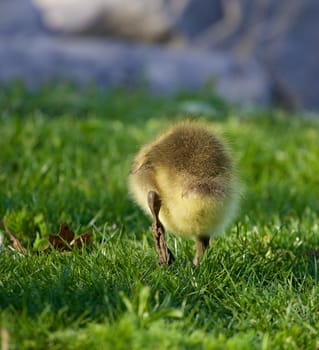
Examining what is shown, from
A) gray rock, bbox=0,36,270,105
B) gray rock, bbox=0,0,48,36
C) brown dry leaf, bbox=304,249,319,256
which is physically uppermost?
gray rock, bbox=0,0,48,36

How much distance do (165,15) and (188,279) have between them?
740cm

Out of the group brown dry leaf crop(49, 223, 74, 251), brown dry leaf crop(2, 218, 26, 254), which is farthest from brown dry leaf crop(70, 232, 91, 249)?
brown dry leaf crop(2, 218, 26, 254)

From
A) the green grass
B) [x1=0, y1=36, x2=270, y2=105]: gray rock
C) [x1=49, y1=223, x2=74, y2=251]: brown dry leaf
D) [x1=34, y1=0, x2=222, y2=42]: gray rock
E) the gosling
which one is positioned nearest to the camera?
the green grass

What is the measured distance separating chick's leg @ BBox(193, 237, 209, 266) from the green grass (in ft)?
0.12

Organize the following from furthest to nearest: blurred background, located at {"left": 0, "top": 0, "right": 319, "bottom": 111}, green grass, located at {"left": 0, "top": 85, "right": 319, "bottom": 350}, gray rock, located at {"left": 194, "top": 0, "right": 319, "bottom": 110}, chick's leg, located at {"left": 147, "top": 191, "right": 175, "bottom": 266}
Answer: gray rock, located at {"left": 194, "top": 0, "right": 319, "bottom": 110} < blurred background, located at {"left": 0, "top": 0, "right": 319, "bottom": 111} < chick's leg, located at {"left": 147, "top": 191, "right": 175, "bottom": 266} < green grass, located at {"left": 0, "top": 85, "right": 319, "bottom": 350}

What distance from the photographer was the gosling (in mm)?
2900

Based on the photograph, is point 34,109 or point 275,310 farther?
point 34,109

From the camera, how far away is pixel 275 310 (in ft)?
9.09

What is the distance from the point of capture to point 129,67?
8984 millimetres

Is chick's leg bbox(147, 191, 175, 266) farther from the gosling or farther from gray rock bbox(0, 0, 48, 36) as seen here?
gray rock bbox(0, 0, 48, 36)

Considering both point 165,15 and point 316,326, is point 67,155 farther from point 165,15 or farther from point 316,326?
point 165,15

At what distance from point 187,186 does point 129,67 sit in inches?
246

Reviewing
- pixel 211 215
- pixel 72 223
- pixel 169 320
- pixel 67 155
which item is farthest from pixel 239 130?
pixel 169 320

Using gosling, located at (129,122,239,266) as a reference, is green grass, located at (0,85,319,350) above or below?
below
